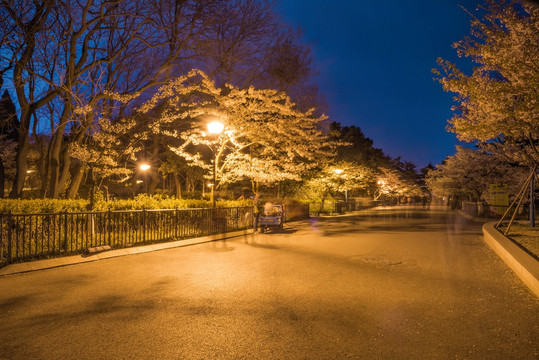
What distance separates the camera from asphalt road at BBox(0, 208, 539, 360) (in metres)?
4.23

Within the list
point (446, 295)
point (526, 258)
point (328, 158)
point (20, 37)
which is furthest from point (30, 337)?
point (328, 158)

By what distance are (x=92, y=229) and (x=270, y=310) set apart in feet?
25.0

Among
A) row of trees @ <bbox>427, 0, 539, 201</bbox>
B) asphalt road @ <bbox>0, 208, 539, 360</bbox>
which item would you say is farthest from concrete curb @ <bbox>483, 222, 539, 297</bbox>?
row of trees @ <bbox>427, 0, 539, 201</bbox>

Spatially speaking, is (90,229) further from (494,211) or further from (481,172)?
(481,172)

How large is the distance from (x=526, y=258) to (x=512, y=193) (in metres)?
26.3

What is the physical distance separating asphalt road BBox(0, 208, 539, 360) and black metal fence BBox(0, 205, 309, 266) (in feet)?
4.76

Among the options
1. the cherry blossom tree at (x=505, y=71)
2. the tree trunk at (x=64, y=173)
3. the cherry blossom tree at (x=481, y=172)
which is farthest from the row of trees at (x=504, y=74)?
the cherry blossom tree at (x=481, y=172)

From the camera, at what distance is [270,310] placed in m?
5.61

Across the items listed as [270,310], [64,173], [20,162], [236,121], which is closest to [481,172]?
[236,121]

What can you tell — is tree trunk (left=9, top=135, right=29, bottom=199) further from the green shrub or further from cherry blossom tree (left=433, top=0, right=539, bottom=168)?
cherry blossom tree (left=433, top=0, right=539, bottom=168)

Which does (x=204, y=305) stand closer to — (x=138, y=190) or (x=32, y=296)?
(x=32, y=296)

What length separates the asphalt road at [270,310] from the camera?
4230 mm

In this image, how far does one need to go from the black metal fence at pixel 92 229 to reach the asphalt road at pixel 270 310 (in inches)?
57.1

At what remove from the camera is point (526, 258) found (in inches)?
349
